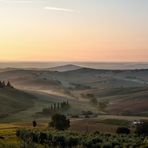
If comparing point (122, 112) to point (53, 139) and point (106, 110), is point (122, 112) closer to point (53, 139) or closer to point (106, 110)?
point (106, 110)

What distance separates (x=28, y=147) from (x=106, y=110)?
467 feet

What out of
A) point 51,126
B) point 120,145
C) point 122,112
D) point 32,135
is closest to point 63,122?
point 51,126

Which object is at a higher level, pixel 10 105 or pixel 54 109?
pixel 10 105

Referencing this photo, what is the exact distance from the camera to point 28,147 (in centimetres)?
4266

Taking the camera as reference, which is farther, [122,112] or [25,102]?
[25,102]

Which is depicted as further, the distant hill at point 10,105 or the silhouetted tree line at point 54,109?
the silhouetted tree line at point 54,109

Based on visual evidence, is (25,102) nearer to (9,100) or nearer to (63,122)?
(9,100)

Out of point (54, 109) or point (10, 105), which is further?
point (10, 105)

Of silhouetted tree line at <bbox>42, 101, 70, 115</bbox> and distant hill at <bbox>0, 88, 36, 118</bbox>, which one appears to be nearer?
distant hill at <bbox>0, 88, 36, 118</bbox>

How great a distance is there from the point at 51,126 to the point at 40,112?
76.2 meters

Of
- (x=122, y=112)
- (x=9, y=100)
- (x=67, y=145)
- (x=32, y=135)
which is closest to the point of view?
(x=67, y=145)

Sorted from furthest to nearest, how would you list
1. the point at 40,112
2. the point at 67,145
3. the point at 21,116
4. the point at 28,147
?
the point at 40,112 < the point at 21,116 < the point at 67,145 < the point at 28,147

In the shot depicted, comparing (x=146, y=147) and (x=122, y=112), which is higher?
(x=146, y=147)

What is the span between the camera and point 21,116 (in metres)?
151
